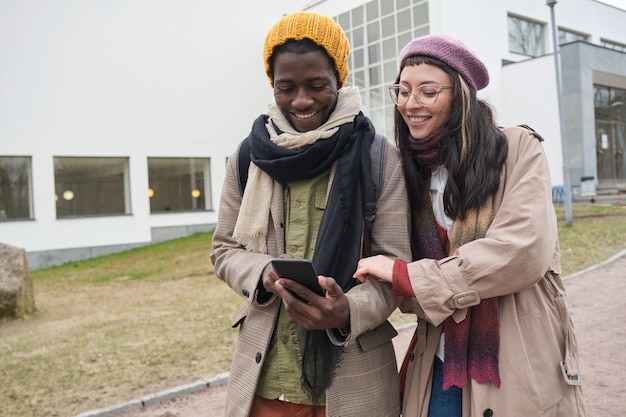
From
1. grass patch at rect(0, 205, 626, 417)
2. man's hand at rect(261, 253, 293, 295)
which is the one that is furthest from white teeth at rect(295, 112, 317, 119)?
grass patch at rect(0, 205, 626, 417)

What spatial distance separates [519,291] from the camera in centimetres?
180

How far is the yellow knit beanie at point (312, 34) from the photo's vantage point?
199cm

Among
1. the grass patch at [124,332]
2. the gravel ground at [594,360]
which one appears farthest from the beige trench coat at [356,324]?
the grass patch at [124,332]

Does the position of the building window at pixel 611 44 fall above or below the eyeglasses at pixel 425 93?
above

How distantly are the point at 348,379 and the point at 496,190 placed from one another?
2.70 ft

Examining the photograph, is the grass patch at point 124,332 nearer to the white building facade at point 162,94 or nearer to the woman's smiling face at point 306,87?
the woman's smiling face at point 306,87

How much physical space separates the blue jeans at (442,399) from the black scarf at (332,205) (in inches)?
14.8

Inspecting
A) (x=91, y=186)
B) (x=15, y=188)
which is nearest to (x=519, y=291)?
(x=15, y=188)

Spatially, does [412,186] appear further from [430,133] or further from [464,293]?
[464,293]

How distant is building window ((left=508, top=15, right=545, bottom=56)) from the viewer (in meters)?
20.7

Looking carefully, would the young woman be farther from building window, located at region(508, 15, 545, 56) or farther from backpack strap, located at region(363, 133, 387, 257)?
building window, located at region(508, 15, 545, 56)

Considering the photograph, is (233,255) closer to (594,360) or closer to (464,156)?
(464,156)

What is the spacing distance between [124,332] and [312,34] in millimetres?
5974

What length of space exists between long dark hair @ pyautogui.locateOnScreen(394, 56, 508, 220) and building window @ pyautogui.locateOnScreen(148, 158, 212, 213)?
56.8ft
